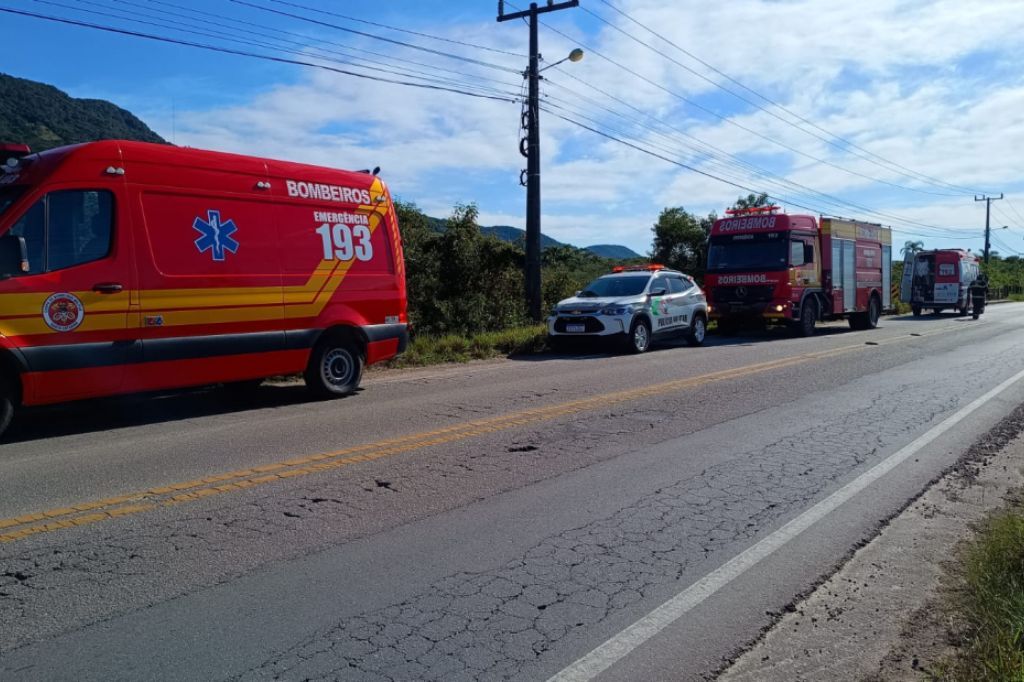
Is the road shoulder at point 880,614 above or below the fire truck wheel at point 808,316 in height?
below

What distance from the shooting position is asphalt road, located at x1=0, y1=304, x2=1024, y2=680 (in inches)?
141

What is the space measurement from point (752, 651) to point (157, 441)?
5.96 metres

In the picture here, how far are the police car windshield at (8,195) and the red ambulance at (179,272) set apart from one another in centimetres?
1

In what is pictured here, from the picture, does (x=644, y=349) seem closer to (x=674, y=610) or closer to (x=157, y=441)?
(x=157, y=441)

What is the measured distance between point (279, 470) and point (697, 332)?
14052mm

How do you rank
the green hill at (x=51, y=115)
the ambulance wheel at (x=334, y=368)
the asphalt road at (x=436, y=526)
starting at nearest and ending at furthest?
the asphalt road at (x=436, y=526), the ambulance wheel at (x=334, y=368), the green hill at (x=51, y=115)

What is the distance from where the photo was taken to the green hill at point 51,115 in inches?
930

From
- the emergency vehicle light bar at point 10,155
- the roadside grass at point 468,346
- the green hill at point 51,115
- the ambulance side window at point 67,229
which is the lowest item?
the roadside grass at point 468,346

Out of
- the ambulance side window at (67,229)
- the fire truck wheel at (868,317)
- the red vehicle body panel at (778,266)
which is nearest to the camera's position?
the ambulance side window at (67,229)

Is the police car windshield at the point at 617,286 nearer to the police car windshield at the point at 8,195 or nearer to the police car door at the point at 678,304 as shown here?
the police car door at the point at 678,304

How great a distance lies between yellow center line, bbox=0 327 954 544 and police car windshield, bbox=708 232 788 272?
11.3 meters

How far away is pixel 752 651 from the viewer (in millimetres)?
3613

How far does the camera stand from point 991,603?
3.90 metres

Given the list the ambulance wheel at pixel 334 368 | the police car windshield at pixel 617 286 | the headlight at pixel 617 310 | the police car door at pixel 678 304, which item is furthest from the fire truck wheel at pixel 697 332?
the ambulance wheel at pixel 334 368
